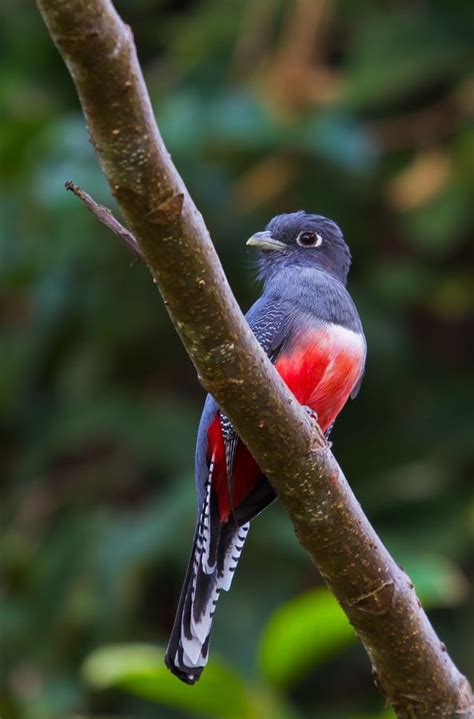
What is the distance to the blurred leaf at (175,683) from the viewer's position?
14.3 feet

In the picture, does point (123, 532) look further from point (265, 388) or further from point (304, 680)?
point (265, 388)

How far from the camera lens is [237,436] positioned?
3.55 metres

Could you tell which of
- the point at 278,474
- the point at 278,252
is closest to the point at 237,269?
the point at 278,252

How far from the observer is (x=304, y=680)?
6652 millimetres

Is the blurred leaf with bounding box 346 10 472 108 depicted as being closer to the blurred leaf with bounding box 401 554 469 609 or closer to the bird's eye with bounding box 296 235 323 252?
the bird's eye with bounding box 296 235 323 252

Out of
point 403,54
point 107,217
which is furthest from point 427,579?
point 403,54

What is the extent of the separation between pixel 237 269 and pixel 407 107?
1.46 metres

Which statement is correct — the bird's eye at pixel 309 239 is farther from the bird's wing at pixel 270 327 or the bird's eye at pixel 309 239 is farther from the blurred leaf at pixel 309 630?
the blurred leaf at pixel 309 630

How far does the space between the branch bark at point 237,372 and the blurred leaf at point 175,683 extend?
3.65ft

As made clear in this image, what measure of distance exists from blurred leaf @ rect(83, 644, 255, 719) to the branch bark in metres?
1.11

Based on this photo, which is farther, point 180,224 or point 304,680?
point 304,680

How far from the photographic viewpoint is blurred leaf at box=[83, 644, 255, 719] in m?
4.34

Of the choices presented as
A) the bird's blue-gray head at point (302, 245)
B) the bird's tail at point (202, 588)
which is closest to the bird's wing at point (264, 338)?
the bird's tail at point (202, 588)

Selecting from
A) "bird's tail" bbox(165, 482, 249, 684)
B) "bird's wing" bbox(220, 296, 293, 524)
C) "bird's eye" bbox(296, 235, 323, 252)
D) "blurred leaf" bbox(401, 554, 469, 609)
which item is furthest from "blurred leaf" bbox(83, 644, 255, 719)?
"bird's eye" bbox(296, 235, 323, 252)
